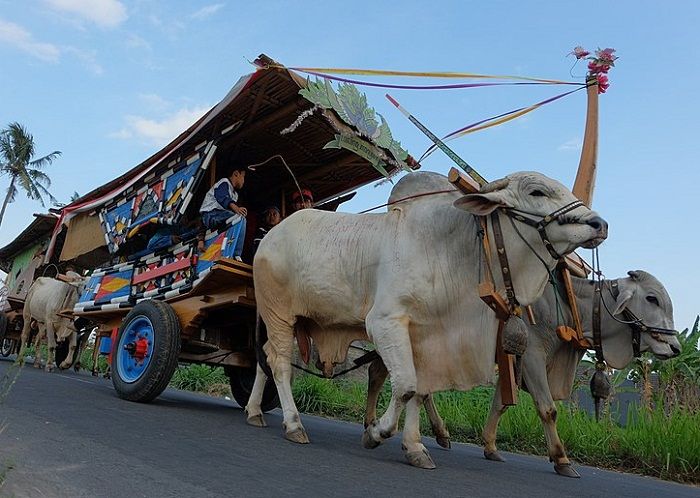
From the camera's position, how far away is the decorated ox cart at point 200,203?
18.3ft

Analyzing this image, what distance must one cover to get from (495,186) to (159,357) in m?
3.29

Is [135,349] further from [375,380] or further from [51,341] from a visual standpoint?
[51,341]

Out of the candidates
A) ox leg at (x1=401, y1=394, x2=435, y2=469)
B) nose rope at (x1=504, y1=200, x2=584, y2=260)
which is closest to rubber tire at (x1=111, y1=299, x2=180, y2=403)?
ox leg at (x1=401, y1=394, x2=435, y2=469)

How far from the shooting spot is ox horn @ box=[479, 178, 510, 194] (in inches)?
171

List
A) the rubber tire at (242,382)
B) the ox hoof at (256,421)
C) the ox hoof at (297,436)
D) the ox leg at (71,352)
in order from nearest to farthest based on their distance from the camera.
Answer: the ox hoof at (297,436) → the ox hoof at (256,421) → the rubber tire at (242,382) → the ox leg at (71,352)

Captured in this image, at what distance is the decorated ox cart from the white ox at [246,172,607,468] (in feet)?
2.99

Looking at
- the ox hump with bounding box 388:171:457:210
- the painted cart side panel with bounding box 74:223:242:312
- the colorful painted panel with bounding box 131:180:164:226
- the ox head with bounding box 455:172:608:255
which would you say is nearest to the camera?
the ox head with bounding box 455:172:608:255

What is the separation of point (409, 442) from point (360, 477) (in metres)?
0.72

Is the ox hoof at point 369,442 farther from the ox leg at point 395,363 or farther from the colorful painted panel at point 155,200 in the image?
the colorful painted panel at point 155,200

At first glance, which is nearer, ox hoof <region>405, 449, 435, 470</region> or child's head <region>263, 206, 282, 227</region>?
ox hoof <region>405, 449, 435, 470</region>

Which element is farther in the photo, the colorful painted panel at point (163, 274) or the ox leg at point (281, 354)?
the colorful painted panel at point (163, 274)

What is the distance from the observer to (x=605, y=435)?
21.1 feet

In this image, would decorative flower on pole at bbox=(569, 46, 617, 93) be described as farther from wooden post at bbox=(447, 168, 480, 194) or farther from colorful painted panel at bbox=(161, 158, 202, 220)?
colorful painted panel at bbox=(161, 158, 202, 220)

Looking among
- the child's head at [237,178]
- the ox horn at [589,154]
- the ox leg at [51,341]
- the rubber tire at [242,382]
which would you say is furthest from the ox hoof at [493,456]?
the ox leg at [51,341]
